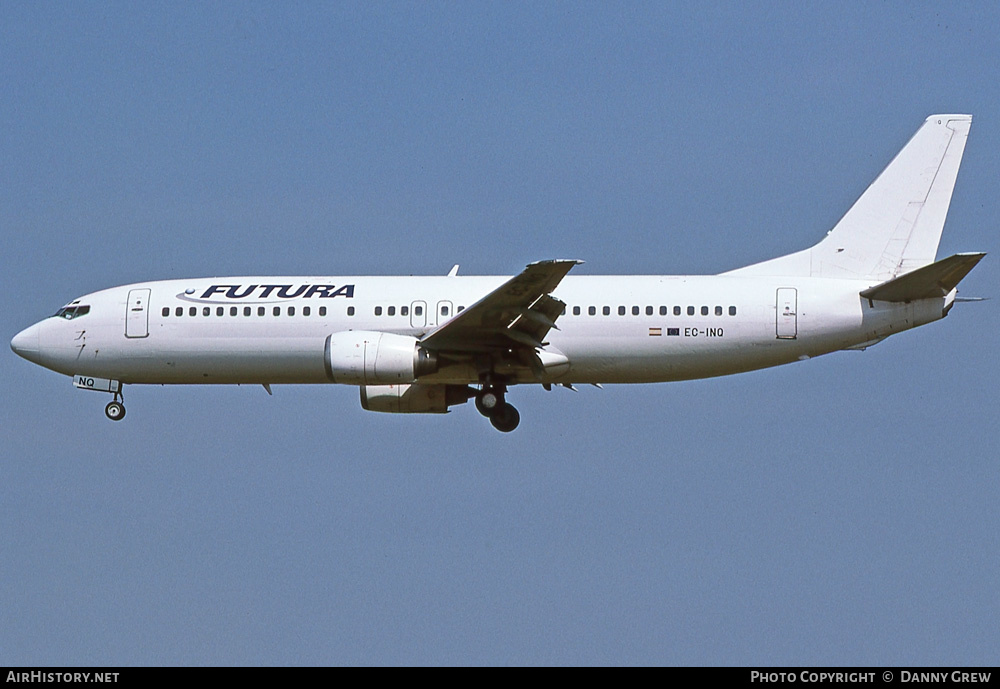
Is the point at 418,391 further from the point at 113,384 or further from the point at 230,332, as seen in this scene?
the point at 113,384

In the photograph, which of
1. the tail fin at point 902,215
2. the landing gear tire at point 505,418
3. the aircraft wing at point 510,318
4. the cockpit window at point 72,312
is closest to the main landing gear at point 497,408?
the landing gear tire at point 505,418

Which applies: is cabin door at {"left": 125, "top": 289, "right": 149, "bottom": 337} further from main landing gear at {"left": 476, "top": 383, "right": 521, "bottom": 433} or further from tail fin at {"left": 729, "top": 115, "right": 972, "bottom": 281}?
tail fin at {"left": 729, "top": 115, "right": 972, "bottom": 281}

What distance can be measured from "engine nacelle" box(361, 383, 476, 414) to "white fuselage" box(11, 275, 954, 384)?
1777 mm

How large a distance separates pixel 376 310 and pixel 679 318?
6.96 meters

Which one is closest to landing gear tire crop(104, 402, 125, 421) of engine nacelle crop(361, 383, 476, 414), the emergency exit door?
engine nacelle crop(361, 383, 476, 414)

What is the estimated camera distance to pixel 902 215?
34906 mm

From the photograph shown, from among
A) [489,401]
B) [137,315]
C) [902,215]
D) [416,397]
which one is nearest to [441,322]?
[489,401]

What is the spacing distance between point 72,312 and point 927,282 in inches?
793
